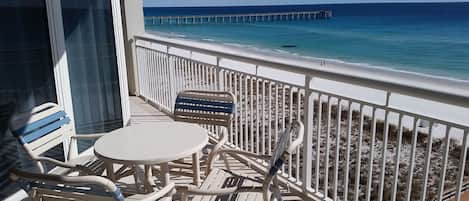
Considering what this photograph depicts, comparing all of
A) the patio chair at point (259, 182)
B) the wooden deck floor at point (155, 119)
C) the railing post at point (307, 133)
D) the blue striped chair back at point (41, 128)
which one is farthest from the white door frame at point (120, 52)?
the railing post at point (307, 133)

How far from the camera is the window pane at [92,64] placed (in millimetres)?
2928

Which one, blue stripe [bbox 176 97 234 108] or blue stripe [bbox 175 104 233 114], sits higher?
blue stripe [bbox 176 97 234 108]

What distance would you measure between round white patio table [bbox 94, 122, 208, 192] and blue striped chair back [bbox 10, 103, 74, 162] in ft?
1.17

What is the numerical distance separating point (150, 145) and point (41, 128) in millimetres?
744

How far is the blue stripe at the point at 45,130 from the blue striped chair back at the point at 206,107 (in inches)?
32.2

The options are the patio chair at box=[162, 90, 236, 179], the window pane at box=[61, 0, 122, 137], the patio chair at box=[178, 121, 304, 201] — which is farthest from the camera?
the window pane at box=[61, 0, 122, 137]

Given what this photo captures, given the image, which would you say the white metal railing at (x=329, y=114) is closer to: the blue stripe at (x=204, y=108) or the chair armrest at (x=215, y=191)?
the blue stripe at (x=204, y=108)

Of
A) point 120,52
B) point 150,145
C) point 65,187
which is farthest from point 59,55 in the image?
point 65,187

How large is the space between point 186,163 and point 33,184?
131cm

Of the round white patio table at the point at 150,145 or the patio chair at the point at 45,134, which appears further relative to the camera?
the patio chair at the point at 45,134

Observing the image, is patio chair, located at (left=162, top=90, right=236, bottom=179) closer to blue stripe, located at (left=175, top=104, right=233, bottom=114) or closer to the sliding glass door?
blue stripe, located at (left=175, top=104, right=233, bottom=114)

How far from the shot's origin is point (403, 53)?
21.7 metres

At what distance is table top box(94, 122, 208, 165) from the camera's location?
1841 mm

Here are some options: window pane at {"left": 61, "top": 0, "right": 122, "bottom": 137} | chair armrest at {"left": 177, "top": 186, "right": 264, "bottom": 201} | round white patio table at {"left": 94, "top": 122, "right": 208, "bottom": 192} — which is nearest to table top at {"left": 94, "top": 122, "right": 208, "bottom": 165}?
round white patio table at {"left": 94, "top": 122, "right": 208, "bottom": 192}
